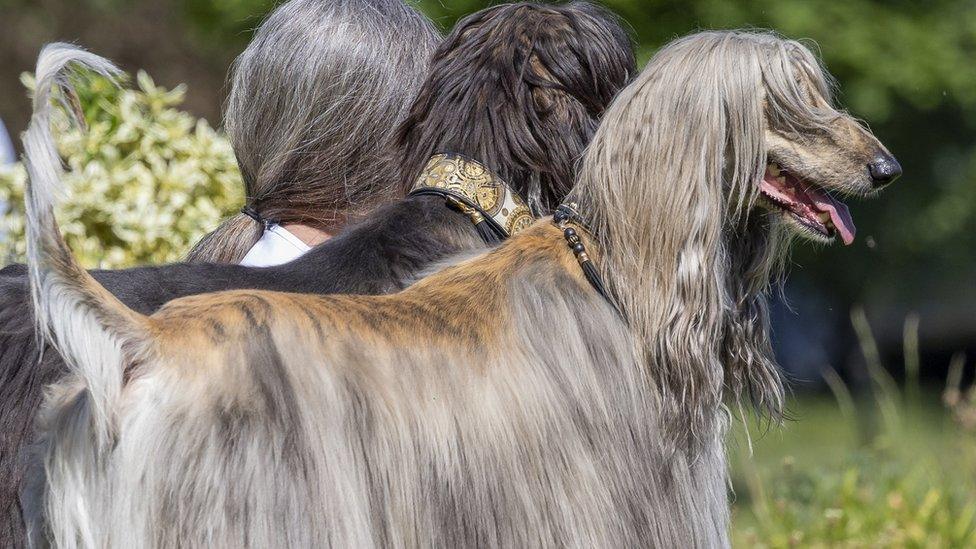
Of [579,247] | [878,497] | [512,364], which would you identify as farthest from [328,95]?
[878,497]

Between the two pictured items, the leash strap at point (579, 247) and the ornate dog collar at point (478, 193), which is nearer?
the leash strap at point (579, 247)

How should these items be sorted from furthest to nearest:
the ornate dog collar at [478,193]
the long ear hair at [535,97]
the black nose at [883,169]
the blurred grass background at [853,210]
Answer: the blurred grass background at [853,210]
the long ear hair at [535,97]
the ornate dog collar at [478,193]
the black nose at [883,169]

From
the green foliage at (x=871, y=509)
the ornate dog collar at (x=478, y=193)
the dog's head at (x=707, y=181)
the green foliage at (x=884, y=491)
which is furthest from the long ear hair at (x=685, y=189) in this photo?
the green foliage at (x=871, y=509)

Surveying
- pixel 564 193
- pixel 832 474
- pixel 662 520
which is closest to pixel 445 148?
pixel 564 193

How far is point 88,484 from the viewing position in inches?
83.8

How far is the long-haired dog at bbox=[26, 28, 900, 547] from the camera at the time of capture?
2094 millimetres

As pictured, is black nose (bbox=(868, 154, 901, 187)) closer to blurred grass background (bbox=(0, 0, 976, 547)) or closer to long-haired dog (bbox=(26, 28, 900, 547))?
long-haired dog (bbox=(26, 28, 900, 547))

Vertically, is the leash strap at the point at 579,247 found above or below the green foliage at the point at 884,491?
above

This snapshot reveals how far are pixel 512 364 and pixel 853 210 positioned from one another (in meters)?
9.26

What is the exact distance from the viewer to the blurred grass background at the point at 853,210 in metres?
5.04

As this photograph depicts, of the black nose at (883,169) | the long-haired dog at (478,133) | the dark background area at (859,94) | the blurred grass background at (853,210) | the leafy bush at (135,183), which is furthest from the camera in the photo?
the dark background area at (859,94)

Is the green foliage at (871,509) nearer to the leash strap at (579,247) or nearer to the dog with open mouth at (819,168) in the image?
the dog with open mouth at (819,168)

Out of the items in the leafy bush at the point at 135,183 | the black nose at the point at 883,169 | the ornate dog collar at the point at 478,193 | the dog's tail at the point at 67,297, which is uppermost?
the dog's tail at the point at 67,297

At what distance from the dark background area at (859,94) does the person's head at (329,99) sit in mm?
1103
